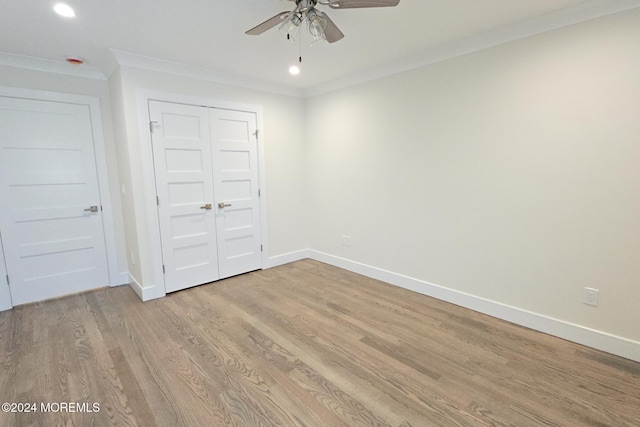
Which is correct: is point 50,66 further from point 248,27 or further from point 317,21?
point 317,21

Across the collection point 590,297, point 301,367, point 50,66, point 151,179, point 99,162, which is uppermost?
point 50,66

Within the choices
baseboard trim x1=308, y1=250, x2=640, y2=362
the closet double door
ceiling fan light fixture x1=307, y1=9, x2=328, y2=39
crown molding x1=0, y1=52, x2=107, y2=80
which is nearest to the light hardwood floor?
baseboard trim x1=308, y1=250, x2=640, y2=362

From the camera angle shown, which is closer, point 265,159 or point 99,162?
point 99,162

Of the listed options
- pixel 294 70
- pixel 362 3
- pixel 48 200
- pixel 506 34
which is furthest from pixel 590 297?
pixel 48 200

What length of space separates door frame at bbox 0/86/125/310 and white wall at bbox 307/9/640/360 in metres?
2.95

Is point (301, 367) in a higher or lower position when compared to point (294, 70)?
lower

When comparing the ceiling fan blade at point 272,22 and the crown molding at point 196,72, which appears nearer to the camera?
the ceiling fan blade at point 272,22

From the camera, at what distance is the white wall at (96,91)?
2861 mm

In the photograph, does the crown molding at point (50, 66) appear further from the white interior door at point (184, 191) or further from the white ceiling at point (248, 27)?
the white interior door at point (184, 191)

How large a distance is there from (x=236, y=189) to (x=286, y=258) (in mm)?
1309

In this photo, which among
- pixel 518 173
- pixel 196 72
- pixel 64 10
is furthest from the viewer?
A: pixel 196 72

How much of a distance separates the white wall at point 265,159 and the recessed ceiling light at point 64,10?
76 cm

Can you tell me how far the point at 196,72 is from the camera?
10.7 ft

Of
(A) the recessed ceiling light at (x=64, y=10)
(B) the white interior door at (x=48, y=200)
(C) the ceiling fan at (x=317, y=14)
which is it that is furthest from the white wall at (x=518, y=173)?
(B) the white interior door at (x=48, y=200)
